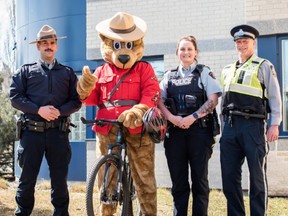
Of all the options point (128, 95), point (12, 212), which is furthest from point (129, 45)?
point (12, 212)

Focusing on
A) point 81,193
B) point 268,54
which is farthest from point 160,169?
point 268,54

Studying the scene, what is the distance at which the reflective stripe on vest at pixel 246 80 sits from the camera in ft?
15.2

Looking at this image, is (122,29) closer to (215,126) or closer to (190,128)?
(190,128)

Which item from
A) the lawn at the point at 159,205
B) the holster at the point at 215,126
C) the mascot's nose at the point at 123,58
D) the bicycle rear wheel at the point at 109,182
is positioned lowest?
the lawn at the point at 159,205

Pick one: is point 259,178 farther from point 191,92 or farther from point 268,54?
point 268,54

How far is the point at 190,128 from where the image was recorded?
480 centimetres

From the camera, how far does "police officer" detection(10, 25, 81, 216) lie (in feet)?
16.0

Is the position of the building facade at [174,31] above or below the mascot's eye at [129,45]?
above

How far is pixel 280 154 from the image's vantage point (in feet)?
25.3

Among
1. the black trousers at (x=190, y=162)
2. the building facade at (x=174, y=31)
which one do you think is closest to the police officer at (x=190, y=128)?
the black trousers at (x=190, y=162)

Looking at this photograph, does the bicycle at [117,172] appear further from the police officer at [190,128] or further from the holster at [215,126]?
the holster at [215,126]

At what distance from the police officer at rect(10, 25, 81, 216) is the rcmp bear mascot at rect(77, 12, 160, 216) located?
42 centimetres

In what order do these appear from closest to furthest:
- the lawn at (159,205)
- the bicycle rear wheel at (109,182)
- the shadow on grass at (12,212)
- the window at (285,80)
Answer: the bicycle rear wheel at (109,182), the shadow on grass at (12,212), the lawn at (159,205), the window at (285,80)

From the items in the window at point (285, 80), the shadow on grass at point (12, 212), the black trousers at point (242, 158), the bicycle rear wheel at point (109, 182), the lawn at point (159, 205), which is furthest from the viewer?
the window at point (285, 80)
